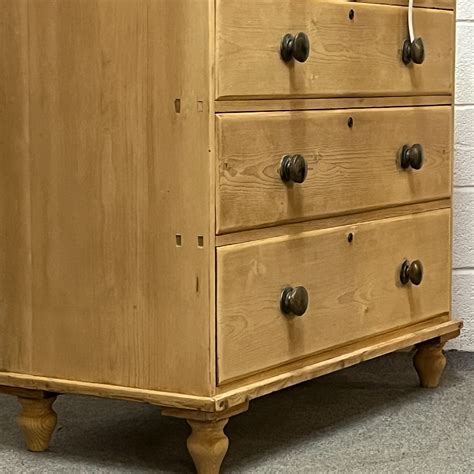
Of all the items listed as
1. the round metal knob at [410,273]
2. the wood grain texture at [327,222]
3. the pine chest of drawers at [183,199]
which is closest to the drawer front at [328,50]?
the pine chest of drawers at [183,199]

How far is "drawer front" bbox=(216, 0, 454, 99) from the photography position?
67.3 inches

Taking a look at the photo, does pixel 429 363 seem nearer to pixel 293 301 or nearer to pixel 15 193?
pixel 293 301

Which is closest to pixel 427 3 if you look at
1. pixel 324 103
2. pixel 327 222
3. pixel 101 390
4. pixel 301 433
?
pixel 324 103

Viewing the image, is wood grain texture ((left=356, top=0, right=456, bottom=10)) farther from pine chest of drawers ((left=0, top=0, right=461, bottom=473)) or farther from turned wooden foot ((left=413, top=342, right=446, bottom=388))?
turned wooden foot ((left=413, top=342, right=446, bottom=388))

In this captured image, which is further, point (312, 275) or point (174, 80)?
point (312, 275)

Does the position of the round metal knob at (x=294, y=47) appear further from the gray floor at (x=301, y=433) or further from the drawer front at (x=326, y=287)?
the gray floor at (x=301, y=433)

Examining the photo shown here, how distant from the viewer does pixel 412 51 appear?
212 centimetres

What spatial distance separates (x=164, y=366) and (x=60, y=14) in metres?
0.53

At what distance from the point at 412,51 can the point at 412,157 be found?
0.18 metres

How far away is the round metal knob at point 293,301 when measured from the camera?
1846 mm

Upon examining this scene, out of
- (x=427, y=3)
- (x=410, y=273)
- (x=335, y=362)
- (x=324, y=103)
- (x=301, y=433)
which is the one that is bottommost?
(x=301, y=433)

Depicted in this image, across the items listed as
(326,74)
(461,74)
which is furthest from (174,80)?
(461,74)

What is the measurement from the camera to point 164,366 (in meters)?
1.75

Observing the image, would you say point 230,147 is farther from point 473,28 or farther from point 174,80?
point 473,28
